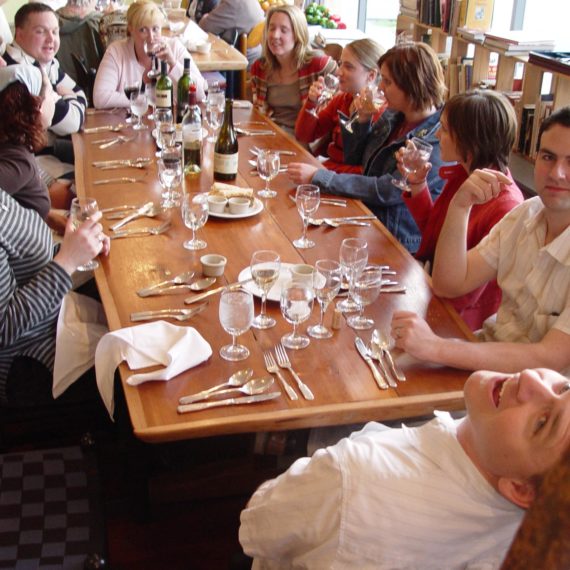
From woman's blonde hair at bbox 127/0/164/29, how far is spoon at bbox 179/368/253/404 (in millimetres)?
2809

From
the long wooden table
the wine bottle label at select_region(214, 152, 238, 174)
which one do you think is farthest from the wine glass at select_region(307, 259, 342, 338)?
the wine bottle label at select_region(214, 152, 238, 174)

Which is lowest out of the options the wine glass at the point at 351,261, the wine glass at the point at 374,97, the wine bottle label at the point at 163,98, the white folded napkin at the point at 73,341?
the white folded napkin at the point at 73,341

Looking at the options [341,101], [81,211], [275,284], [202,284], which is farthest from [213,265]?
[341,101]

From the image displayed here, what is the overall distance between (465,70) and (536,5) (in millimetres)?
1004

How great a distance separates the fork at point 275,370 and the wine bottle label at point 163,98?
6.76 ft

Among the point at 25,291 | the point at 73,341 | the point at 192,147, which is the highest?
the point at 192,147

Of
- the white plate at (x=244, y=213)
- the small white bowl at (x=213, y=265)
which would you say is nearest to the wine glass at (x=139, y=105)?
the white plate at (x=244, y=213)

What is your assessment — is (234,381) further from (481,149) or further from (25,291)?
(481,149)

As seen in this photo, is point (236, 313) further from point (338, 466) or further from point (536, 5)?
point (536, 5)

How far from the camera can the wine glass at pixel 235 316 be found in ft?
5.01

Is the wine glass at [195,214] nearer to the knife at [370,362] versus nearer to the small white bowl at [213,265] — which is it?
the small white bowl at [213,265]

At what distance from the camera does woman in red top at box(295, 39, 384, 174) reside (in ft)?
11.3

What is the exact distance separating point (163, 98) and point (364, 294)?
1975 millimetres

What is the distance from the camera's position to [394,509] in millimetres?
1061
